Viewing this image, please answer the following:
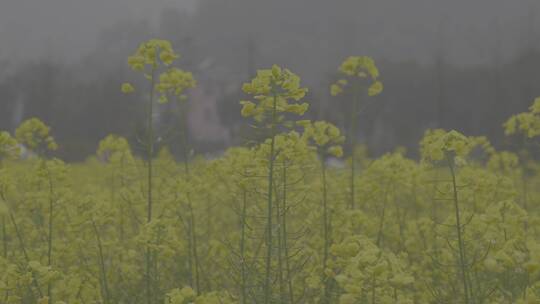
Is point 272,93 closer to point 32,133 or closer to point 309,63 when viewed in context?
point 32,133

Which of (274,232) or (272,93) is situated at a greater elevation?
(272,93)

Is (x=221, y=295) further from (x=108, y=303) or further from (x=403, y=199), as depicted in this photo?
(x=403, y=199)

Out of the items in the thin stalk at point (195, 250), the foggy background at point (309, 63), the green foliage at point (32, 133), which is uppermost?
the foggy background at point (309, 63)

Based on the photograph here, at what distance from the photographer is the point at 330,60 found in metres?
74.9

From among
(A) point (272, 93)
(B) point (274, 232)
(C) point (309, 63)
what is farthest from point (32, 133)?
(C) point (309, 63)

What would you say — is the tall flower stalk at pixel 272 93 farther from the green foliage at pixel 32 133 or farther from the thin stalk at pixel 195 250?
the green foliage at pixel 32 133

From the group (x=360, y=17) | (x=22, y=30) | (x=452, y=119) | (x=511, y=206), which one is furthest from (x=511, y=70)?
(x=22, y=30)

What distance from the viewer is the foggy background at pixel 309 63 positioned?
40.3m

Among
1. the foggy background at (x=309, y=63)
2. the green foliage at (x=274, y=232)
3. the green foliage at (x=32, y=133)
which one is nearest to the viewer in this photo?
the green foliage at (x=274, y=232)

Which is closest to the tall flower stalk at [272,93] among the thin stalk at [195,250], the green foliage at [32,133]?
the thin stalk at [195,250]

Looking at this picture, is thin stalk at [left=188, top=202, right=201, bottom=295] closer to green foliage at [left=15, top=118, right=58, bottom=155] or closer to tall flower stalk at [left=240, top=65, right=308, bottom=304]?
tall flower stalk at [left=240, top=65, right=308, bottom=304]

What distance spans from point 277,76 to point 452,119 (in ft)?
132

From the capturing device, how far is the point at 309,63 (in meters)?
76.6

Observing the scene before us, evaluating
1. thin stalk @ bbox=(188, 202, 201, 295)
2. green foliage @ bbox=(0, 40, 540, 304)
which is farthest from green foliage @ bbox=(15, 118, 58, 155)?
thin stalk @ bbox=(188, 202, 201, 295)
